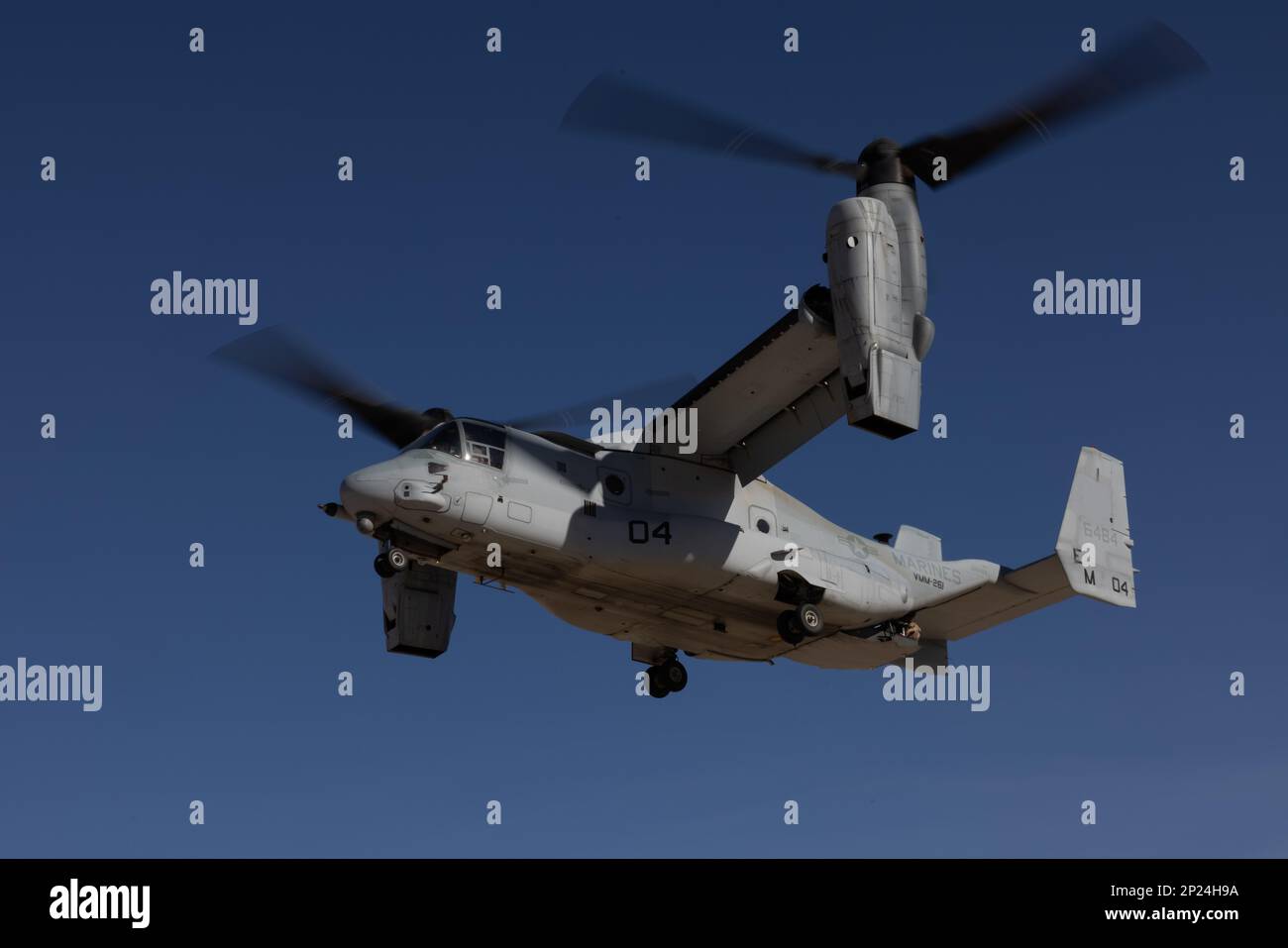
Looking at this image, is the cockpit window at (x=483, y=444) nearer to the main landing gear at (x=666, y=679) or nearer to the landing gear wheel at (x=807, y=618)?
the landing gear wheel at (x=807, y=618)

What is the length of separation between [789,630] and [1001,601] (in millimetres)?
3816

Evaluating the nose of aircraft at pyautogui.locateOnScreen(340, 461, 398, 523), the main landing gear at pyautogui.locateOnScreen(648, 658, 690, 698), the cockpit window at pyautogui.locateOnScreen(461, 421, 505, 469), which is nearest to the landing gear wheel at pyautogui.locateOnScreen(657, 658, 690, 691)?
the main landing gear at pyautogui.locateOnScreen(648, 658, 690, 698)

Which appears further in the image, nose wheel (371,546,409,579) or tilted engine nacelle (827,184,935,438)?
nose wheel (371,546,409,579)

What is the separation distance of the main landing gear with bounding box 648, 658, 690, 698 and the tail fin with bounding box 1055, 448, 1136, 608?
5942mm

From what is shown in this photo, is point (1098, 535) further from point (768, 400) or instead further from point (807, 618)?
point (768, 400)

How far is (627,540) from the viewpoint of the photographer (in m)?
21.5

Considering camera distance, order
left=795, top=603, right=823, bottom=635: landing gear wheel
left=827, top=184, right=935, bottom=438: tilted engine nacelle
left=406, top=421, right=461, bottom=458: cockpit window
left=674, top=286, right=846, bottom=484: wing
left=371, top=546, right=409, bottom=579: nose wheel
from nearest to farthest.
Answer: left=827, top=184, right=935, bottom=438: tilted engine nacelle, left=371, top=546, right=409, bottom=579: nose wheel, left=406, top=421, right=461, bottom=458: cockpit window, left=674, top=286, right=846, bottom=484: wing, left=795, top=603, right=823, bottom=635: landing gear wheel

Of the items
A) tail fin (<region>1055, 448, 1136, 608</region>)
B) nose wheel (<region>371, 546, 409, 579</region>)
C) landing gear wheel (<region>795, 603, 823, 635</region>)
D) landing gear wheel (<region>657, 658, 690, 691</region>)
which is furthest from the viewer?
landing gear wheel (<region>657, 658, 690, 691</region>)

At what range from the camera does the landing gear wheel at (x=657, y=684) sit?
976 inches

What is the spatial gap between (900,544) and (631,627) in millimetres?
4493

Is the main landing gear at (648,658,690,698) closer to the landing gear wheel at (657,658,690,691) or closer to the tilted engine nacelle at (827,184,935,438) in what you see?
the landing gear wheel at (657,658,690,691)

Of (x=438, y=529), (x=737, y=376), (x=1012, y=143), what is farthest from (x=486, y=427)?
(x=1012, y=143)

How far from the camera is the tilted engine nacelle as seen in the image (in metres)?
19.3
